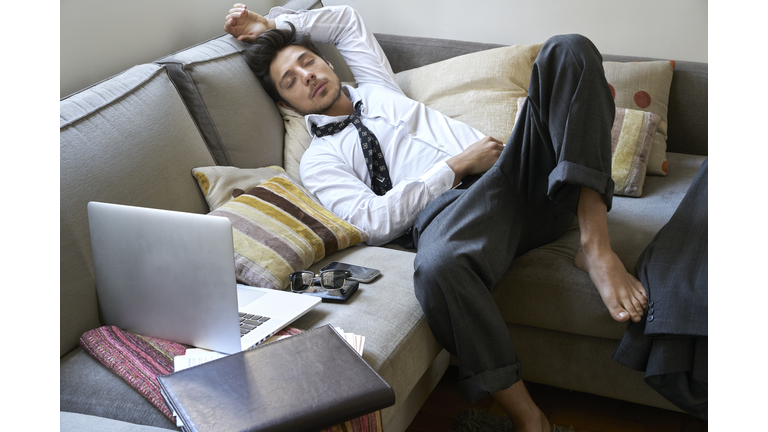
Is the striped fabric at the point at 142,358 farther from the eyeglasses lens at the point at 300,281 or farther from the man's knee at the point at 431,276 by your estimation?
the man's knee at the point at 431,276

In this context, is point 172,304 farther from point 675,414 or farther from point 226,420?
point 675,414

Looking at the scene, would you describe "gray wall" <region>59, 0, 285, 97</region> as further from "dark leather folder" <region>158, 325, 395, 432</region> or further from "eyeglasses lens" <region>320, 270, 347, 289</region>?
"dark leather folder" <region>158, 325, 395, 432</region>

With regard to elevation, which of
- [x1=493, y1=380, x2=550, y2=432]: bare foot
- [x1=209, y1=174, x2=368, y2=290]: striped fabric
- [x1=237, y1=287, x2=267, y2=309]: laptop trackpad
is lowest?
[x1=493, y1=380, x2=550, y2=432]: bare foot

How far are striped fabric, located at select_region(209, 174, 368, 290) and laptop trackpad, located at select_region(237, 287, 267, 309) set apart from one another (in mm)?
30

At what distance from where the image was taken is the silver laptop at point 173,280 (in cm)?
91

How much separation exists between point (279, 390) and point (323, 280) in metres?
0.45

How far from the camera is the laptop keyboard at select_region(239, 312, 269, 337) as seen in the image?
1.06 m

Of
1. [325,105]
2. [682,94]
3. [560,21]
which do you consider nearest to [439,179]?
[325,105]

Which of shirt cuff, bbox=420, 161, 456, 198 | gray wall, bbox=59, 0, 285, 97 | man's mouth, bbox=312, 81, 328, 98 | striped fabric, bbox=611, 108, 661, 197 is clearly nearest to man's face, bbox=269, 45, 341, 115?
man's mouth, bbox=312, 81, 328, 98
